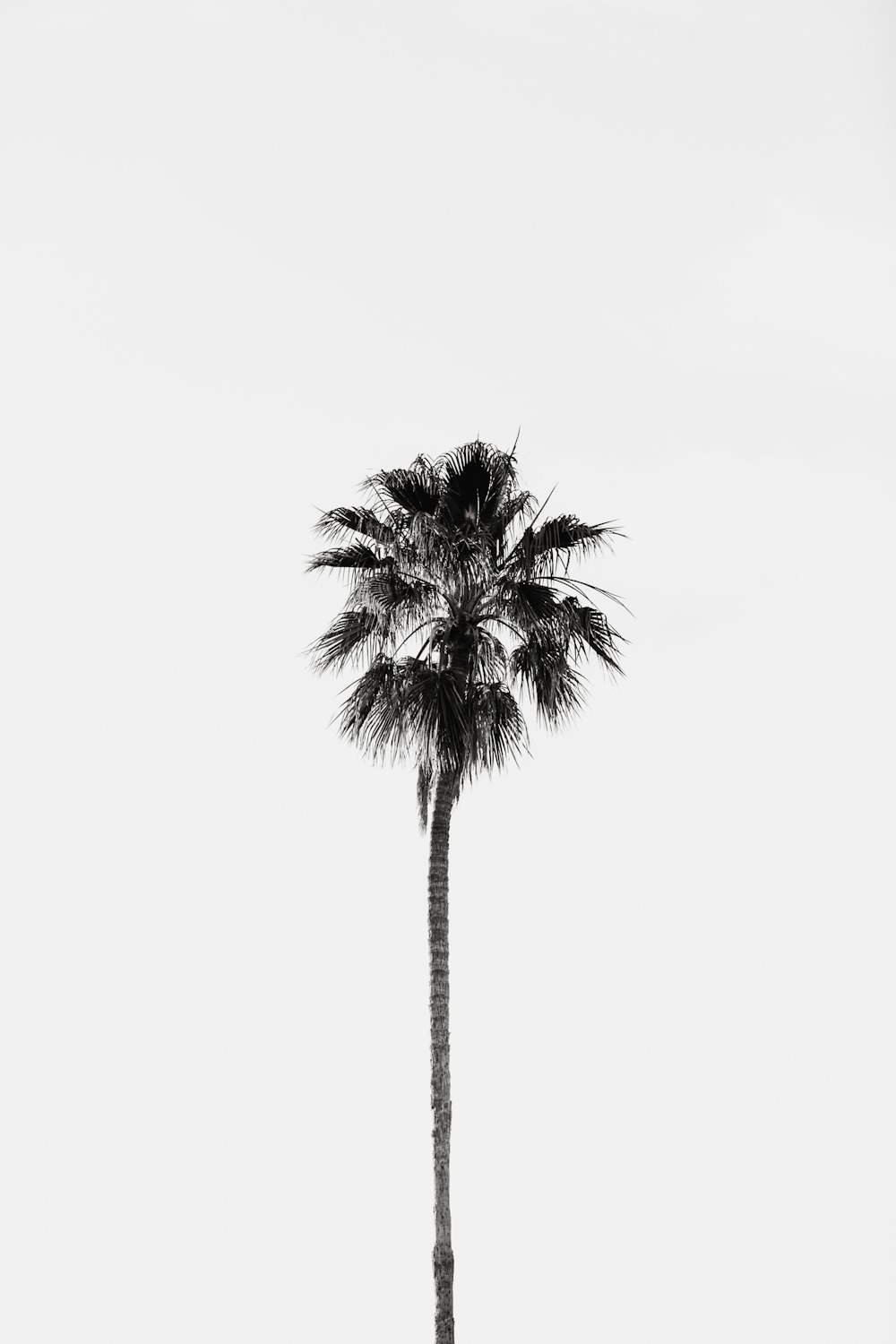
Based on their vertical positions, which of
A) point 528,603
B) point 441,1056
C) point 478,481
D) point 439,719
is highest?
point 478,481

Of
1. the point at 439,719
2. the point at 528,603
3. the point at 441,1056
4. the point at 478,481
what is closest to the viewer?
the point at 441,1056

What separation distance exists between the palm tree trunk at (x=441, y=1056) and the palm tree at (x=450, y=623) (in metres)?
0.03

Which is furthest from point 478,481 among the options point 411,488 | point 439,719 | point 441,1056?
point 441,1056

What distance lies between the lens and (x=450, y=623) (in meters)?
18.3

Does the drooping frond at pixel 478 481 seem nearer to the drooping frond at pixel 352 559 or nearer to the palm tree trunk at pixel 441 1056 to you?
the drooping frond at pixel 352 559

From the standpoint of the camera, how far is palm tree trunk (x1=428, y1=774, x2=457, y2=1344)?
52.8 ft

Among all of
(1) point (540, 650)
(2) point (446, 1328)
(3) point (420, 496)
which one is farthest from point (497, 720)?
(2) point (446, 1328)

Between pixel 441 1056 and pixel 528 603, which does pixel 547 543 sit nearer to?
pixel 528 603

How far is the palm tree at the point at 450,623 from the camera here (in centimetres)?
1748

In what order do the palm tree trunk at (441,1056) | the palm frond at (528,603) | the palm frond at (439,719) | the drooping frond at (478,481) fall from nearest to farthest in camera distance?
the palm tree trunk at (441,1056), the palm frond at (439,719), the palm frond at (528,603), the drooping frond at (478,481)

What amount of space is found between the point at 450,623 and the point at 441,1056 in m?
6.12

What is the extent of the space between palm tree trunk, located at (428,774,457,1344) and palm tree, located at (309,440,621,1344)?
3 centimetres

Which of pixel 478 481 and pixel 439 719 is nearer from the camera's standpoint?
pixel 439 719

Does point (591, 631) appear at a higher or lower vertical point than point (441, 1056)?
higher
